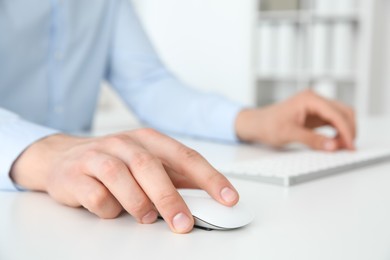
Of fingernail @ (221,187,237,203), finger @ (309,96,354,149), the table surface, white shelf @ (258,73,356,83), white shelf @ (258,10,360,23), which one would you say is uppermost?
fingernail @ (221,187,237,203)

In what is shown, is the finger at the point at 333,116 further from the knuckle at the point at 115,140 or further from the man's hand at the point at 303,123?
the knuckle at the point at 115,140

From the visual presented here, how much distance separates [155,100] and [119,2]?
277 mm

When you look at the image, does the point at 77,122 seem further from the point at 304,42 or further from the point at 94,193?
the point at 304,42

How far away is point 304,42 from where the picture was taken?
362 centimetres

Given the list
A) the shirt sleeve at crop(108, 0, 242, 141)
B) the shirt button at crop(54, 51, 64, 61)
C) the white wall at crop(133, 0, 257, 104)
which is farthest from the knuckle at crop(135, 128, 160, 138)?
the white wall at crop(133, 0, 257, 104)

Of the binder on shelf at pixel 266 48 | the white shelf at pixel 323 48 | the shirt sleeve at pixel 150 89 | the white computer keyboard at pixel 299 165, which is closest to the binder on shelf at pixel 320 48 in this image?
the white shelf at pixel 323 48

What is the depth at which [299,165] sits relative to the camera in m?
0.79

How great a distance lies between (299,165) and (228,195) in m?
0.31

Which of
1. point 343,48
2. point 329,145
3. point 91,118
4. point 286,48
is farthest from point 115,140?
point 286,48

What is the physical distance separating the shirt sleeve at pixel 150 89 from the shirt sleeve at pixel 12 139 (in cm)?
56

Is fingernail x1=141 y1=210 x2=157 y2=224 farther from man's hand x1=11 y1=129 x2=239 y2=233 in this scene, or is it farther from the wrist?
the wrist

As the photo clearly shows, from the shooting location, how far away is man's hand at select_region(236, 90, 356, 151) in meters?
1.00

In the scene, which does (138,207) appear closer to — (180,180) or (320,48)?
(180,180)

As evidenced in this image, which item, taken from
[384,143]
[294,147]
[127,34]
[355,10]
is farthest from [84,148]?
[355,10]
